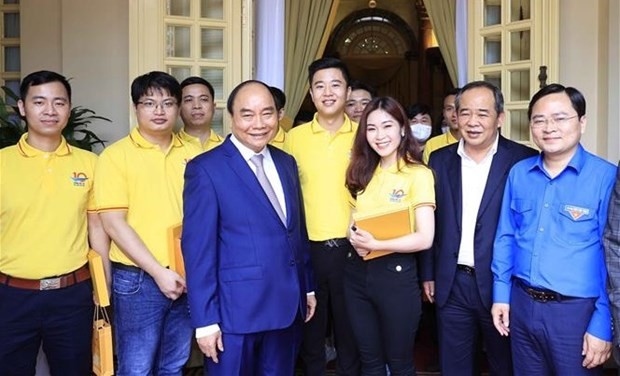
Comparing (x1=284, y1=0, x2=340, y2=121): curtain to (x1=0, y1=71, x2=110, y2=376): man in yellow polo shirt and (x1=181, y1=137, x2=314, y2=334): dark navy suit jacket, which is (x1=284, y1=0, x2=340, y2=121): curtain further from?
(x1=181, y1=137, x2=314, y2=334): dark navy suit jacket

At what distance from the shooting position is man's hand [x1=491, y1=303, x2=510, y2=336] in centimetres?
214

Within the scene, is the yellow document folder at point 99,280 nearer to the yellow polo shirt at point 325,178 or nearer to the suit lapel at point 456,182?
the yellow polo shirt at point 325,178

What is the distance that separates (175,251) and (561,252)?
56.0 inches

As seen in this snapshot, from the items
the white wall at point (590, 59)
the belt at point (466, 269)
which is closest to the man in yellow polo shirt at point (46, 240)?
the belt at point (466, 269)

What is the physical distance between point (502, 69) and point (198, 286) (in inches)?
112

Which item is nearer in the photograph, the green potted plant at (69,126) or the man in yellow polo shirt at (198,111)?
the man in yellow polo shirt at (198,111)

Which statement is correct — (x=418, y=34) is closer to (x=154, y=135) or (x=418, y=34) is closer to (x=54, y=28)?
(x=54, y=28)

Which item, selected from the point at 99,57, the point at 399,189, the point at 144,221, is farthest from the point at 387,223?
the point at 99,57

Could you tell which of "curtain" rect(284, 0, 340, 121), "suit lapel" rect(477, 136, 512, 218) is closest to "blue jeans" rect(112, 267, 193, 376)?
"suit lapel" rect(477, 136, 512, 218)

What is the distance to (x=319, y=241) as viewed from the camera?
102 inches

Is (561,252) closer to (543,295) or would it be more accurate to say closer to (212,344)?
(543,295)

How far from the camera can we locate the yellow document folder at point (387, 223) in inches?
84.4

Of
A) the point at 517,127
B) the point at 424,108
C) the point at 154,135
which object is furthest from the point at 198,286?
the point at 517,127

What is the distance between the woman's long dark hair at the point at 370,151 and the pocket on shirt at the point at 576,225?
1.91ft
